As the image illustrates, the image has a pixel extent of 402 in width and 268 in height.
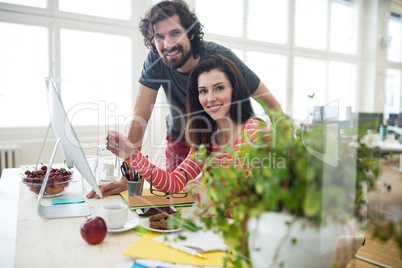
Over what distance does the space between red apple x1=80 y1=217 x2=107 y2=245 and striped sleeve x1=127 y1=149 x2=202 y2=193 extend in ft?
1.52

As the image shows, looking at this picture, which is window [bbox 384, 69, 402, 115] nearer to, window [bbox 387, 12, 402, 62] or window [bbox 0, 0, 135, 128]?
window [bbox 387, 12, 402, 62]

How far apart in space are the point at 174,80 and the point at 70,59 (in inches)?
45.6

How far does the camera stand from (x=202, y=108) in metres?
1.32

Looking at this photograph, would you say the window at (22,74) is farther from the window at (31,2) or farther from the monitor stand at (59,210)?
the monitor stand at (59,210)

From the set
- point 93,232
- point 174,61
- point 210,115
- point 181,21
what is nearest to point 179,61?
point 174,61

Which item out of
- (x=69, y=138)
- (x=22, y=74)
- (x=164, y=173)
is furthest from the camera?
(x=22, y=74)

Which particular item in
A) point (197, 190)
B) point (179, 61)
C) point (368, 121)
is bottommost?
point (197, 190)

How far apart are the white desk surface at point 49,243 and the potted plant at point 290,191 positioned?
0.93 ft

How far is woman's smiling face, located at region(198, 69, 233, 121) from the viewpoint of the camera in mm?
1237

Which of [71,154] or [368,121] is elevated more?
[368,121]

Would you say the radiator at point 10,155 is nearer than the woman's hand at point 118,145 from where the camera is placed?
No

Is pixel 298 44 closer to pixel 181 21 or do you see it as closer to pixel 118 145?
pixel 181 21

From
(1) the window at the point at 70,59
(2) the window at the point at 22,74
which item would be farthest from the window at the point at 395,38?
(2) the window at the point at 22,74

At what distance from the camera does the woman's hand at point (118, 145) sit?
122 cm
